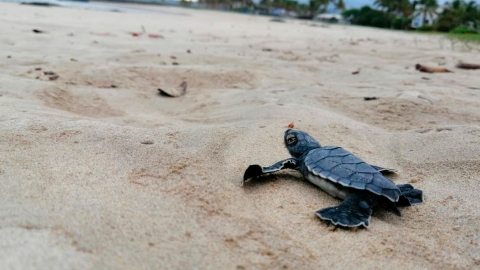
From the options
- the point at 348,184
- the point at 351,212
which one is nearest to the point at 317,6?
the point at 348,184

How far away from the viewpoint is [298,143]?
2.16 meters

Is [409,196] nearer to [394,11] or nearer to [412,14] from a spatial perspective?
[394,11]

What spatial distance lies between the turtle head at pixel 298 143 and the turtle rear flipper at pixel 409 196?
0.52 m

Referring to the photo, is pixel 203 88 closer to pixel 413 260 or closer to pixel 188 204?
→ pixel 188 204

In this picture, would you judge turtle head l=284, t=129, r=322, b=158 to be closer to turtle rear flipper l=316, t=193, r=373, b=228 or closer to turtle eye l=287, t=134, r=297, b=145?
turtle eye l=287, t=134, r=297, b=145

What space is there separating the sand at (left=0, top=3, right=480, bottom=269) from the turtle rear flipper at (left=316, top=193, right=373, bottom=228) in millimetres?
44

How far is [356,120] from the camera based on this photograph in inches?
120

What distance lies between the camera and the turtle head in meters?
2.12

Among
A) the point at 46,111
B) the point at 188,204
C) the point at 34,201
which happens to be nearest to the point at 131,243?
the point at 188,204

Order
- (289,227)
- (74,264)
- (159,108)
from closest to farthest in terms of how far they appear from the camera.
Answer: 1. (74,264)
2. (289,227)
3. (159,108)

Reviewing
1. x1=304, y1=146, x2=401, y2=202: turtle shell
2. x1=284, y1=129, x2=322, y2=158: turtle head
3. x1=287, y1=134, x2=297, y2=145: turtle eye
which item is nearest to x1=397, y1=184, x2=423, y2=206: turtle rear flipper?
x1=304, y1=146, x2=401, y2=202: turtle shell

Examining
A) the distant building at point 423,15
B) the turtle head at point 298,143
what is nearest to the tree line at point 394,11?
the distant building at point 423,15

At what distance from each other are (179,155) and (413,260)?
1.20 meters

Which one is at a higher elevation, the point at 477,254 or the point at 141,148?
the point at 141,148
